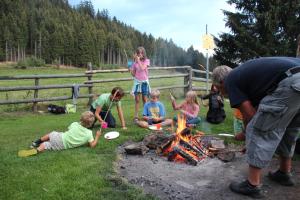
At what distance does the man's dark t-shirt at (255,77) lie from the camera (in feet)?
13.2

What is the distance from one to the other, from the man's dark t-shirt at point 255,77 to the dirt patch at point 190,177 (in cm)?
108

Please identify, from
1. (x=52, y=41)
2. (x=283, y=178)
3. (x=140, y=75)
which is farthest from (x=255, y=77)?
(x=52, y=41)

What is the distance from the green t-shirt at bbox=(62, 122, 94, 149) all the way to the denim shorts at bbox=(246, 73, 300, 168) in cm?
294

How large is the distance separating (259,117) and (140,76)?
5.98 metres

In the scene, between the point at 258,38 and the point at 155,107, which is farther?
the point at 258,38

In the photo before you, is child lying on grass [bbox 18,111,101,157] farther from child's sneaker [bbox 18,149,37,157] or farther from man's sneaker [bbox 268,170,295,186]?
man's sneaker [bbox 268,170,295,186]

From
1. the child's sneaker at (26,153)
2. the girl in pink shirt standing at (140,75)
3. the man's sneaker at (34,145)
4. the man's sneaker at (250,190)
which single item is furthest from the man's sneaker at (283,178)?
the girl in pink shirt standing at (140,75)

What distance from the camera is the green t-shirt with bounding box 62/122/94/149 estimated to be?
6.15 metres

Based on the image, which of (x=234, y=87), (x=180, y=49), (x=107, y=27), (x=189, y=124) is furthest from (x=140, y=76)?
(x=107, y=27)

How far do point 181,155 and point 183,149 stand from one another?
0.39 ft

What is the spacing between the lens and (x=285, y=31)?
18828mm

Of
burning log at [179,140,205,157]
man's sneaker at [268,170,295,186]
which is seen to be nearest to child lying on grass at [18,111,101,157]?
burning log at [179,140,205,157]

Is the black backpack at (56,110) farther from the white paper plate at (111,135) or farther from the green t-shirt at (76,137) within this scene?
the green t-shirt at (76,137)

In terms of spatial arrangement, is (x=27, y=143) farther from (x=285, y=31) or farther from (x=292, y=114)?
(x=285, y=31)
